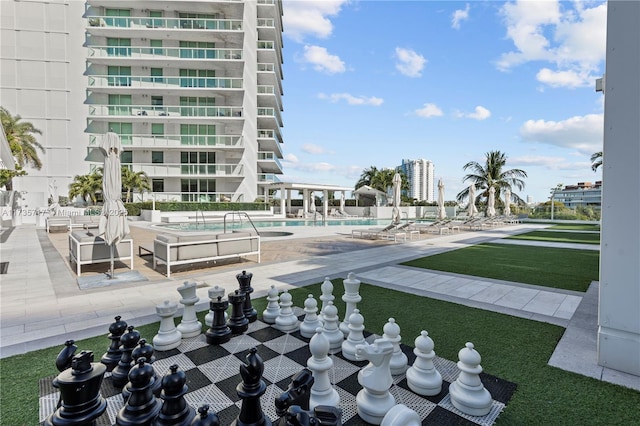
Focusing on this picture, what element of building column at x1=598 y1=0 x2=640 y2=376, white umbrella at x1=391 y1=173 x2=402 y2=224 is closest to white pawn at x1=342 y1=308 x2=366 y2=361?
building column at x1=598 y1=0 x2=640 y2=376

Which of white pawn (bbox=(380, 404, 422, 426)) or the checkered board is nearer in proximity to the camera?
white pawn (bbox=(380, 404, 422, 426))

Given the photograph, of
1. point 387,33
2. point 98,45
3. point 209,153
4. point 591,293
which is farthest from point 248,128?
point 591,293

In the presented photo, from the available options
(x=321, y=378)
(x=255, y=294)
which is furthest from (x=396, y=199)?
(x=321, y=378)

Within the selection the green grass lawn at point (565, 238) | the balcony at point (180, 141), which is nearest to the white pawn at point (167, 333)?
the green grass lawn at point (565, 238)

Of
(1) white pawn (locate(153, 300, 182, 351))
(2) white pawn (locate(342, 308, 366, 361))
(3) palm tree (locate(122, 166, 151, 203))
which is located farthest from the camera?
(3) palm tree (locate(122, 166, 151, 203))

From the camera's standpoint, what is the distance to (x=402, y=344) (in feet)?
11.1

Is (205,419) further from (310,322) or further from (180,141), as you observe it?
(180,141)

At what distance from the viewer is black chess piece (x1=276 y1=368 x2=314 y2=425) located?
1.64m

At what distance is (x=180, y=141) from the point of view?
34.2 meters

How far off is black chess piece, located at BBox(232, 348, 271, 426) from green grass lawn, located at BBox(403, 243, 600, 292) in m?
6.33

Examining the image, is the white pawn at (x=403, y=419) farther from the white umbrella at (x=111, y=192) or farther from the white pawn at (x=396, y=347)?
the white umbrella at (x=111, y=192)

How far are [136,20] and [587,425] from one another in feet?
145

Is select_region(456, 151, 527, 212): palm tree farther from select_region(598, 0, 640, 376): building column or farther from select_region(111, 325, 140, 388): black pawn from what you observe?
select_region(111, 325, 140, 388): black pawn

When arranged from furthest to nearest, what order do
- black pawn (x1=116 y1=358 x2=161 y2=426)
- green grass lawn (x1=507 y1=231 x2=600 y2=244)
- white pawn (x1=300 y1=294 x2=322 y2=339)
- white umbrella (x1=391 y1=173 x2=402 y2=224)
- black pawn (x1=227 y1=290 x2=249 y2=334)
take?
1. white umbrella (x1=391 y1=173 x2=402 y2=224)
2. green grass lawn (x1=507 y1=231 x2=600 y2=244)
3. black pawn (x1=227 y1=290 x2=249 y2=334)
4. white pawn (x1=300 y1=294 x2=322 y2=339)
5. black pawn (x1=116 y1=358 x2=161 y2=426)
